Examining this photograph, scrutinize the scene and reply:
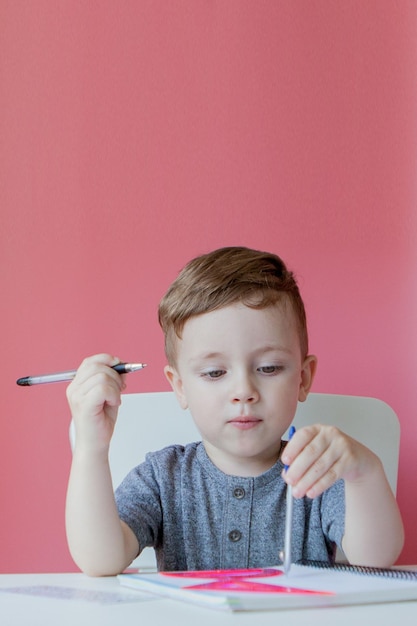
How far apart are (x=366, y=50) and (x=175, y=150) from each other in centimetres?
43

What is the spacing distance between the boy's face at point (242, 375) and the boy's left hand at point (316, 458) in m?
0.19

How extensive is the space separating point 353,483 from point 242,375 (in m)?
0.19

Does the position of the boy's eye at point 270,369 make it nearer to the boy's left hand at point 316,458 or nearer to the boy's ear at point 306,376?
the boy's ear at point 306,376

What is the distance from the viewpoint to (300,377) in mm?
1164

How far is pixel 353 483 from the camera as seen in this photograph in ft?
3.12

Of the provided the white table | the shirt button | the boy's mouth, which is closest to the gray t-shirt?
the shirt button

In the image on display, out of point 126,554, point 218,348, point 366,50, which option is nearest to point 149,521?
point 126,554

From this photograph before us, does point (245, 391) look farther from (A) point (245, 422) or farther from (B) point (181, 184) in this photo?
(B) point (181, 184)

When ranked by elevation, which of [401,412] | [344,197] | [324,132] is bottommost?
[401,412]

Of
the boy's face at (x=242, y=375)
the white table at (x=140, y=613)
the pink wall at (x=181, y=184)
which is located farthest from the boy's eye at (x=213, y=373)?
the pink wall at (x=181, y=184)

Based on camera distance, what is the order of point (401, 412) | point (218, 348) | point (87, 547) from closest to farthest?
point (87, 547) → point (218, 348) → point (401, 412)

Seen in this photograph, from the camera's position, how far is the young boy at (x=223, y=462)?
981 millimetres

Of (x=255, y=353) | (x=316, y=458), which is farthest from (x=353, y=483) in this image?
(x=255, y=353)

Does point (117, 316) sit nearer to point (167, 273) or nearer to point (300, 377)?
point (167, 273)
